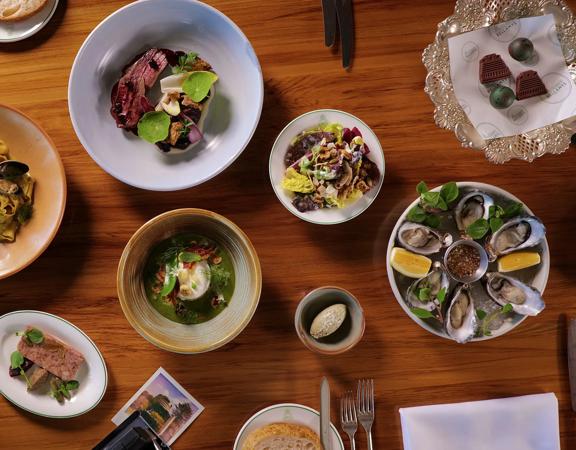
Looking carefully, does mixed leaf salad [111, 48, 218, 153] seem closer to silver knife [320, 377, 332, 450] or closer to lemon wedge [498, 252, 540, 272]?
silver knife [320, 377, 332, 450]

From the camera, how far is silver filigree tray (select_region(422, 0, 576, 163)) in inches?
62.9

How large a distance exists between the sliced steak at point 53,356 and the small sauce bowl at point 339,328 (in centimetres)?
64

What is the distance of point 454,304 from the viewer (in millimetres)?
1614

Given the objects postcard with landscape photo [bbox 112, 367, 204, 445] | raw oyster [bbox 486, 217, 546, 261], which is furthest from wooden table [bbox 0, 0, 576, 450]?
raw oyster [bbox 486, 217, 546, 261]

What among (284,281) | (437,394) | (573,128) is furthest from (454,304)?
(573,128)

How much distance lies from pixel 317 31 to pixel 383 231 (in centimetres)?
60

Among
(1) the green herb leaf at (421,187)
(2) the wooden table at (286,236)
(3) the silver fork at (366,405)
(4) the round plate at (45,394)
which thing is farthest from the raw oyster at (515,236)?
(4) the round plate at (45,394)

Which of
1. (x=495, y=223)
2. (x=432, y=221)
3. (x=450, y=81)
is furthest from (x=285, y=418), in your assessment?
(x=450, y=81)

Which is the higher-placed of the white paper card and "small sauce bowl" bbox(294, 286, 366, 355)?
the white paper card

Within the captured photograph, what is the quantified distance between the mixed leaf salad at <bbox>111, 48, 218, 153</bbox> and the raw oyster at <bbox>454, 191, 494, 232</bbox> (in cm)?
75

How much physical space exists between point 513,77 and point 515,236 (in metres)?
0.45

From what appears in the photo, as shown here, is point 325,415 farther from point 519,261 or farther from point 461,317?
point 519,261

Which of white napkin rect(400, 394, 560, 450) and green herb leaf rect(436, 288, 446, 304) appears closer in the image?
green herb leaf rect(436, 288, 446, 304)

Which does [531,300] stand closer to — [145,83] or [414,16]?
[414,16]
